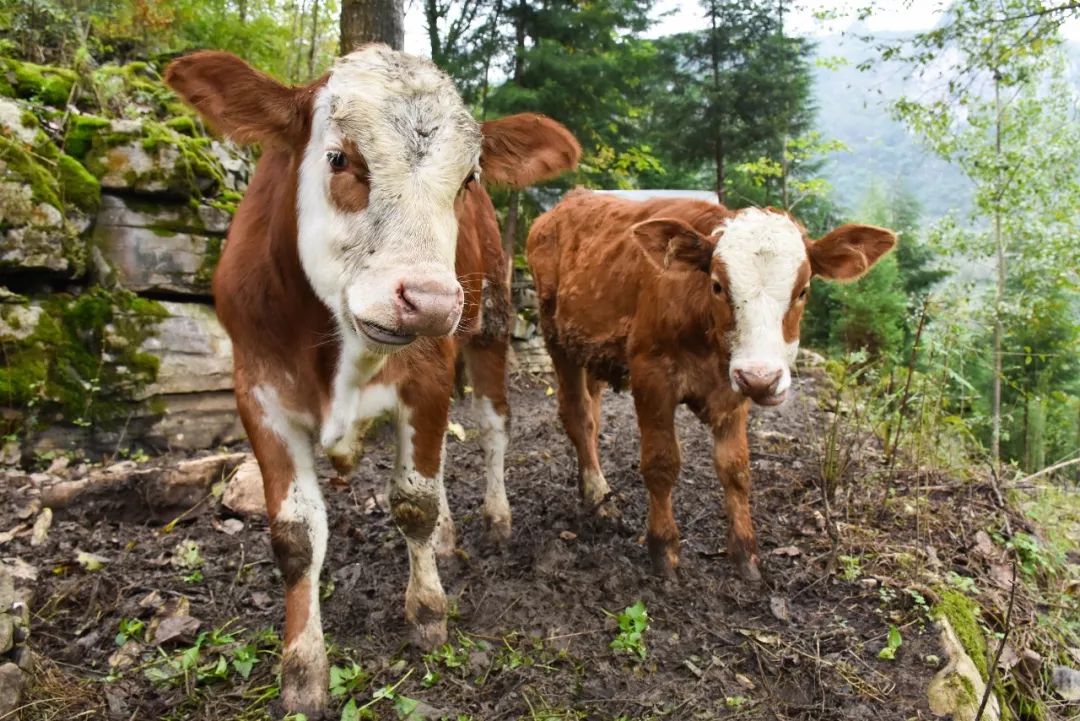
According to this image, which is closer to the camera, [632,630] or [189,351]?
[632,630]

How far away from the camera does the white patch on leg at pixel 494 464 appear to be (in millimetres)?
4262

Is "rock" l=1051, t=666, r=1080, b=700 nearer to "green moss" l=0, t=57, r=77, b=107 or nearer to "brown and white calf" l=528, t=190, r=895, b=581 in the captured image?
"brown and white calf" l=528, t=190, r=895, b=581

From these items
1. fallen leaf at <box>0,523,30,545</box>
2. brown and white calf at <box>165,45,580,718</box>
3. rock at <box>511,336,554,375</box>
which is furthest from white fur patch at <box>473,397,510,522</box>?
rock at <box>511,336,554,375</box>

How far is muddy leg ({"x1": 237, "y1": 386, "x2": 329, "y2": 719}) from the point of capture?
2658 millimetres

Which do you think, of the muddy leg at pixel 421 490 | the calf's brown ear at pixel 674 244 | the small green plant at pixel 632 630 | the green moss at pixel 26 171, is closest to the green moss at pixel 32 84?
the green moss at pixel 26 171

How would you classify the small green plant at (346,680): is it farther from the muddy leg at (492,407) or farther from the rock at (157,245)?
the rock at (157,245)

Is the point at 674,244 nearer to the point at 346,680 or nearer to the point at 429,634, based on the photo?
the point at 429,634

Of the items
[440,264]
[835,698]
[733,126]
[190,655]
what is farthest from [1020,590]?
[733,126]

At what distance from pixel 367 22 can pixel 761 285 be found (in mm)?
2884

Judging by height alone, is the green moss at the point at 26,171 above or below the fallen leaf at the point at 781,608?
above

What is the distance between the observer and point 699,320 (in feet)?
12.4

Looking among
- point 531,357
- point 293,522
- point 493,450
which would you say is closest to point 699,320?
point 493,450

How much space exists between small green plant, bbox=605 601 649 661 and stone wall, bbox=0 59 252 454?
3.89 meters

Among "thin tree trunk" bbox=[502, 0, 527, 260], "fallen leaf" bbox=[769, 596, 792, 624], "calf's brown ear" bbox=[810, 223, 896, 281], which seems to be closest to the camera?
"fallen leaf" bbox=[769, 596, 792, 624]
